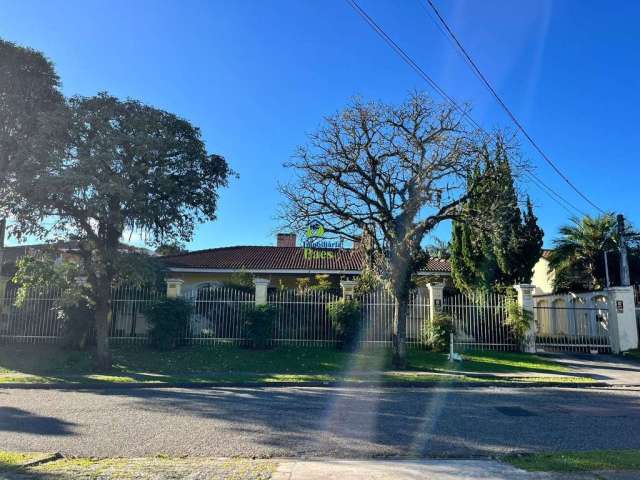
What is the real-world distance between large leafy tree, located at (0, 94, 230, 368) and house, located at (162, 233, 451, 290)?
8.68m

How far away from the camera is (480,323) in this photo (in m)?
19.0

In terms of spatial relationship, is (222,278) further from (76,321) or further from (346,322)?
(346,322)

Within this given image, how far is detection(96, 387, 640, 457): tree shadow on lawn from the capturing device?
6.73 metres

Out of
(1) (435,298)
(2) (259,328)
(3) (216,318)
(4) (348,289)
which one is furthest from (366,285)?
(3) (216,318)

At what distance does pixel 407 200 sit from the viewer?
15.4 m

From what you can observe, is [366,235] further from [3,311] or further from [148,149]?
[3,311]

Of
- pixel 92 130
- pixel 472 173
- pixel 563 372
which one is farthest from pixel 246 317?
pixel 563 372

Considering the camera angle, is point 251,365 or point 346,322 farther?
point 346,322

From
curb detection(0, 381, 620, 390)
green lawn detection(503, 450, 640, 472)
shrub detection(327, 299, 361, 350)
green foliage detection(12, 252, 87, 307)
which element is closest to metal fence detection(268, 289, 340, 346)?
shrub detection(327, 299, 361, 350)

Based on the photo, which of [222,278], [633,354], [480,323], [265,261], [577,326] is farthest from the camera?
[265,261]

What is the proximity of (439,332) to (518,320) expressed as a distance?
2951 millimetres

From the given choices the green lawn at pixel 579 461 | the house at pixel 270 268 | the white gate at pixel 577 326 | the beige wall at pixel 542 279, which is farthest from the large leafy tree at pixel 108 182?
the beige wall at pixel 542 279

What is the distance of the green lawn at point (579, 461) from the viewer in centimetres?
540

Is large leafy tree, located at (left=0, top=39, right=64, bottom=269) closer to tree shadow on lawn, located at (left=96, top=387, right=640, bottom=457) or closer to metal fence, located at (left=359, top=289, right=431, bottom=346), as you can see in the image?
tree shadow on lawn, located at (left=96, top=387, right=640, bottom=457)
